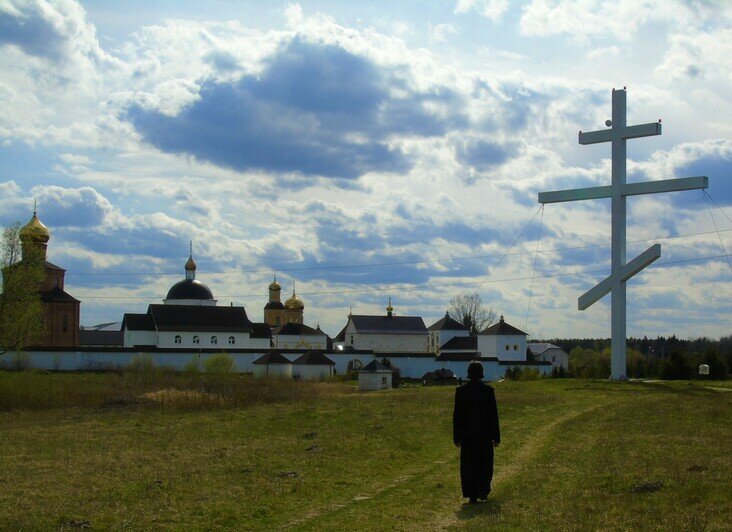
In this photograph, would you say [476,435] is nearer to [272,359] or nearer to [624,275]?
[624,275]

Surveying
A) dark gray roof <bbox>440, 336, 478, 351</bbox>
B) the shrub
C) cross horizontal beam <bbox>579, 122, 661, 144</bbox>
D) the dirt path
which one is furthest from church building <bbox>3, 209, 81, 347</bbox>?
the dirt path

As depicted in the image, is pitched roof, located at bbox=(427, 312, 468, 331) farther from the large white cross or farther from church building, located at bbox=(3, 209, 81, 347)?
the large white cross

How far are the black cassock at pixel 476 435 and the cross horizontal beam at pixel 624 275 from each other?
26932mm

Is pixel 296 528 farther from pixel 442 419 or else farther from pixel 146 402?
pixel 146 402

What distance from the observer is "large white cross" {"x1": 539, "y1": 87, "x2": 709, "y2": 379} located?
36.4 m

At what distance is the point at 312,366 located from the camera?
63.7m

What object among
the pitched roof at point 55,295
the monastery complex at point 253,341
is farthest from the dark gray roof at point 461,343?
the pitched roof at point 55,295

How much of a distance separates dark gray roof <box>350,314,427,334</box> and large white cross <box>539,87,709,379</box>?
5070cm

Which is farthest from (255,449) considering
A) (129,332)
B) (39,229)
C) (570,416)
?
(129,332)

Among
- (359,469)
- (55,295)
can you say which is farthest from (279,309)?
(359,469)

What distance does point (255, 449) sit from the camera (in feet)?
56.0

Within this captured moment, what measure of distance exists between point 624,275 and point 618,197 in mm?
3500

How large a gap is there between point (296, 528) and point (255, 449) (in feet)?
24.0

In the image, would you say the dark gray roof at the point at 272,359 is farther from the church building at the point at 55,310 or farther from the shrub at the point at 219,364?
the church building at the point at 55,310
